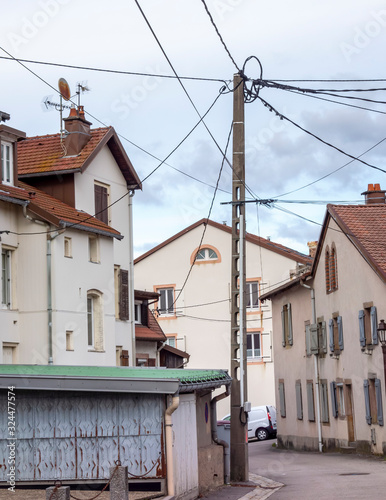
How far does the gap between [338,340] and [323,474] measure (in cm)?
1076

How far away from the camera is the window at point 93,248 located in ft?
96.5

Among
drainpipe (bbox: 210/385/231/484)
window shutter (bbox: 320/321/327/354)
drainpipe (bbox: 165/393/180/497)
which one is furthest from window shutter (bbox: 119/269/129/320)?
drainpipe (bbox: 165/393/180/497)

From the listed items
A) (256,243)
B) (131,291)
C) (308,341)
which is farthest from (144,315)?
(256,243)

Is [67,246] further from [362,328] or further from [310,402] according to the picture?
[310,402]

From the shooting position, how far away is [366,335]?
2928 cm

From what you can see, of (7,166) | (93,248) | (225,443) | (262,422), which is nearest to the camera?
(225,443)

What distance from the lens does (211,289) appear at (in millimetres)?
52438

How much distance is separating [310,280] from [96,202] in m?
9.42

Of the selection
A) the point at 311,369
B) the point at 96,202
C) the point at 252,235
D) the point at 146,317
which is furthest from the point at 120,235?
the point at 252,235

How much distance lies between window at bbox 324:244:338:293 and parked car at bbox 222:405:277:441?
41.9ft

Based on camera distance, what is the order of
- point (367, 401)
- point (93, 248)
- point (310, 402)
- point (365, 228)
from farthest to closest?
point (310, 402) → point (365, 228) → point (93, 248) → point (367, 401)

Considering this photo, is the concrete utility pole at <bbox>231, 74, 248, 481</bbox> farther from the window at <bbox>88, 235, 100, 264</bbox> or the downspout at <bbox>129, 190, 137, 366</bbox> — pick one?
the downspout at <bbox>129, 190, 137, 366</bbox>

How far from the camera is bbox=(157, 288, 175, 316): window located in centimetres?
5278

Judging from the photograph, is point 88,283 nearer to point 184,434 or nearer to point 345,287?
point 345,287
